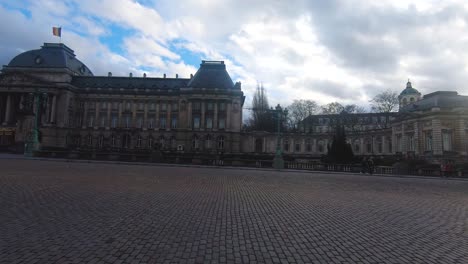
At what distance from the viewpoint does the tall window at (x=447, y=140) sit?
5291 centimetres

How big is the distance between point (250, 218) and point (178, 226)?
6.45 feet

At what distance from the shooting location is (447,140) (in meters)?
53.1

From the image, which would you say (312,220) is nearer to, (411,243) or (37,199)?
(411,243)

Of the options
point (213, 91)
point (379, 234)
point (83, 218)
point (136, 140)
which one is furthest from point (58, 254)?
point (136, 140)

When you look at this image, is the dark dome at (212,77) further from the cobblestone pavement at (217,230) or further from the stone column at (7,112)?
the cobblestone pavement at (217,230)

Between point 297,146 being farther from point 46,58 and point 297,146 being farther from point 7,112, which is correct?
point 7,112

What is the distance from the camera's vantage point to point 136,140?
7988cm

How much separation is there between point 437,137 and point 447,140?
6.25 feet

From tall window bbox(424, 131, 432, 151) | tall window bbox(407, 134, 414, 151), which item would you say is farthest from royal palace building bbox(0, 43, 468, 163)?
tall window bbox(424, 131, 432, 151)

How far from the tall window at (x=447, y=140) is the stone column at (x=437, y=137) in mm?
813

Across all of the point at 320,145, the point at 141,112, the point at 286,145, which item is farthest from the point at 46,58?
the point at 320,145

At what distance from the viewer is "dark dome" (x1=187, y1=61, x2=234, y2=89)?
258 feet

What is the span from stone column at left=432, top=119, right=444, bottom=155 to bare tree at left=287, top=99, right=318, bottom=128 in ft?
151

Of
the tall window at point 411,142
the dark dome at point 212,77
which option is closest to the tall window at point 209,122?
the dark dome at point 212,77
